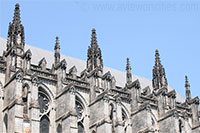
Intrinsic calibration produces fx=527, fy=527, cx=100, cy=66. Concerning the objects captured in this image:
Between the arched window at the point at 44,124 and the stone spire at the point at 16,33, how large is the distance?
22.3 ft

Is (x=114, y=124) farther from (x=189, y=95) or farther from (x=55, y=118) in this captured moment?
(x=189, y=95)

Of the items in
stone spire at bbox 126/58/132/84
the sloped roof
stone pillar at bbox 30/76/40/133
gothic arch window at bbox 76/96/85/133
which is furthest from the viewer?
the sloped roof

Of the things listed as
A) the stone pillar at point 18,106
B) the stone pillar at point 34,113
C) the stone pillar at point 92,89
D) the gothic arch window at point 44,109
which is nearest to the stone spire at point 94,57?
the stone pillar at point 92,89

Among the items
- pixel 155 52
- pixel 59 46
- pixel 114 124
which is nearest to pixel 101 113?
pixel 114 124

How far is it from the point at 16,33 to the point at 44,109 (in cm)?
766

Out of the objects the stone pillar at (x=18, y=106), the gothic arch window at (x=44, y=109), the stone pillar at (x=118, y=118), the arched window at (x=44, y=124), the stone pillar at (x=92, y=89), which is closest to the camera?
the stone pillar at (x=18, y=106)

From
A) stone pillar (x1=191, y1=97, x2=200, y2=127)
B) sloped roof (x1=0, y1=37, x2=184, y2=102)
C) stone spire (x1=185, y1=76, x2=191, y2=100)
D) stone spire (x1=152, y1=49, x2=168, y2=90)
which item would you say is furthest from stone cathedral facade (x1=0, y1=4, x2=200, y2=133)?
stone spire (x1=185, y1=76, x2=191, y2=100)

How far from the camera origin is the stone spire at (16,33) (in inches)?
1928

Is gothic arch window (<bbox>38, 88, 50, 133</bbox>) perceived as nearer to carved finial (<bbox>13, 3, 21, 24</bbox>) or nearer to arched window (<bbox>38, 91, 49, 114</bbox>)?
arched window (<bbox>38, 91, 49, 114</bbox>)

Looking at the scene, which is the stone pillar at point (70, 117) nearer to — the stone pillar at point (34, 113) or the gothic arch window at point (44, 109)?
the gothic arch window at point (44, 109)

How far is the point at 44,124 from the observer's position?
4775 centimetres

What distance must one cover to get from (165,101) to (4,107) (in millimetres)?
19059

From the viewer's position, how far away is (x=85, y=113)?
166ft

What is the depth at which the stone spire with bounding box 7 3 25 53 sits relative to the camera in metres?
49.0
